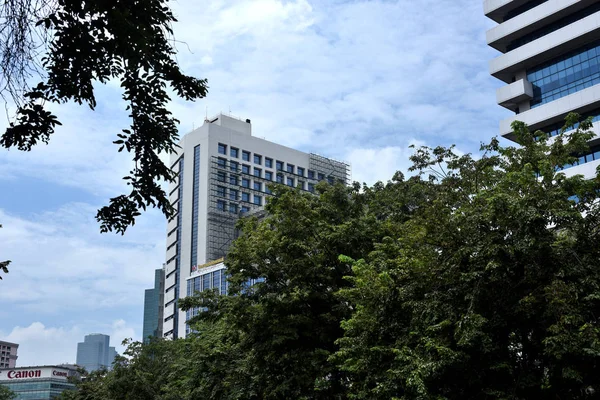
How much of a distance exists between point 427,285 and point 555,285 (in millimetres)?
3137

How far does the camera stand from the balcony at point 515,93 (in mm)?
48938

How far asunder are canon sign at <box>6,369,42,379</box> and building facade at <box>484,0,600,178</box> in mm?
81978

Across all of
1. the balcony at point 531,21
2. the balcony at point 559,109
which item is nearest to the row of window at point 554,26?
the balcony at point 531,21

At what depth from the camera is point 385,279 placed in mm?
14773

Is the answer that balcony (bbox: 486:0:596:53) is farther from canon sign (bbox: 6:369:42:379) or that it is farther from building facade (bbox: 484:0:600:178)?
canon sign (bbox: 6:369:42:379)

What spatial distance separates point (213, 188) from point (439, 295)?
7720cm

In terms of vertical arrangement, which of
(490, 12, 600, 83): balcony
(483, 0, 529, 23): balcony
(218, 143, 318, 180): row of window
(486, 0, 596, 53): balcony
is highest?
(218, 143, 318, 180): row of window

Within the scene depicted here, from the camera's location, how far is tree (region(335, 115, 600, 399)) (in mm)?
12539

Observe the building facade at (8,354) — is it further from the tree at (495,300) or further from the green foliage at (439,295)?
the tree at (495,300)

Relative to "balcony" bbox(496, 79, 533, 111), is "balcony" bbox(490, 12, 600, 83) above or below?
above

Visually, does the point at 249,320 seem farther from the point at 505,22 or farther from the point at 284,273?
the point at 505,22

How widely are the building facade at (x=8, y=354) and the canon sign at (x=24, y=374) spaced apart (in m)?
67.9

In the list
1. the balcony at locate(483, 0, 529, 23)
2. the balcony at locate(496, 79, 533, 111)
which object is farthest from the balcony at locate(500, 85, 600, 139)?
the balcony at locate(483, 0, 529, 23)

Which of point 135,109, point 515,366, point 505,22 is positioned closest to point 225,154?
point 505,22
